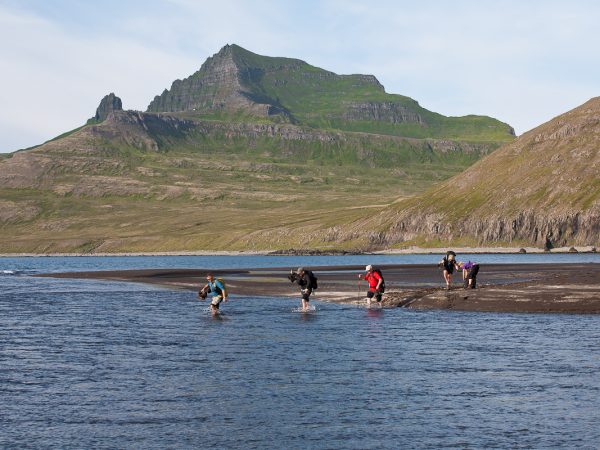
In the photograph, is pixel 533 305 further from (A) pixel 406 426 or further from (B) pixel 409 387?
(A) pixel 406 426

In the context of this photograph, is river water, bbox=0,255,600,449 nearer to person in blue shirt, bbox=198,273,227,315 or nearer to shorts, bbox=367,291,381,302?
person in blue shirt, bbox=198,273,227,315

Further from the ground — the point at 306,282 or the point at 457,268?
the point at 457,268

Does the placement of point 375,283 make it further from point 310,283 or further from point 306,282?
point 306,282

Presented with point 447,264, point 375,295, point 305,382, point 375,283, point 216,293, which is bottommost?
point 305,382

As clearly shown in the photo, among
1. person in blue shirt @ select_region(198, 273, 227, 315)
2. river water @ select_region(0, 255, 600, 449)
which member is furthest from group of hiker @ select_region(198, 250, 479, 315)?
river water @ select_region(0, 255, 600, 449)

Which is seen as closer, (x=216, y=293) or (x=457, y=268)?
(x=216, y=293)

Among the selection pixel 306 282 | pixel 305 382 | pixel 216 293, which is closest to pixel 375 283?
pixel 306 282

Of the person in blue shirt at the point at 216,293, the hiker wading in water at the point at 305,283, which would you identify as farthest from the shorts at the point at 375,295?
the person in blue shirt at the point at 216,293

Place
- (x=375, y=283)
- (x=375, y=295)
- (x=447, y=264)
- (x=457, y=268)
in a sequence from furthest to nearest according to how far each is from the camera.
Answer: (x=457, y=268)
(x=447, y=264)
(x=375, y=295)
(x=375, y=283)

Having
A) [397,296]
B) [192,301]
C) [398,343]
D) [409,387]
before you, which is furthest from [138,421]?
[192,301]

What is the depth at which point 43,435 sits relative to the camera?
23359 millimetres

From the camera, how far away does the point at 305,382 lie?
3075 centimetres

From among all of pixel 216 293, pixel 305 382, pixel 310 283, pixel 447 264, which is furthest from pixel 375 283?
pixel 305 382

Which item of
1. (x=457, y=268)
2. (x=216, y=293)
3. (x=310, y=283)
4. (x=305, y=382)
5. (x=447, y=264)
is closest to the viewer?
(x=305, y=382)
